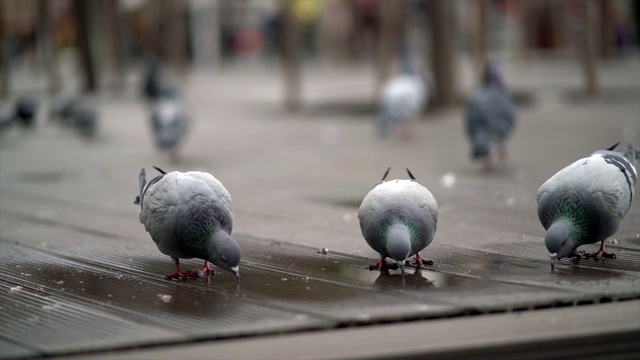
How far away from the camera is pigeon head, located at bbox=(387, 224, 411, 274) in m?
5.03

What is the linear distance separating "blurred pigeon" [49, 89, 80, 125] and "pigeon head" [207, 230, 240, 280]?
11.8 m

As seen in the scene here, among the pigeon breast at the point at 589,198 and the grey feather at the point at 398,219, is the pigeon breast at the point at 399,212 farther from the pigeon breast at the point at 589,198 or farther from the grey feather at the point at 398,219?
the pigeon breast at the point at 589,198

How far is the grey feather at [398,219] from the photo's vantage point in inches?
199

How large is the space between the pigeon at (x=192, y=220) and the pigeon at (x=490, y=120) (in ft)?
17.2

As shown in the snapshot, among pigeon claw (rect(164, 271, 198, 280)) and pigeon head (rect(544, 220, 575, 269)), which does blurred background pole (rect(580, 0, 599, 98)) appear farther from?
pigeon claw (rect(164, 271, 198, 280))

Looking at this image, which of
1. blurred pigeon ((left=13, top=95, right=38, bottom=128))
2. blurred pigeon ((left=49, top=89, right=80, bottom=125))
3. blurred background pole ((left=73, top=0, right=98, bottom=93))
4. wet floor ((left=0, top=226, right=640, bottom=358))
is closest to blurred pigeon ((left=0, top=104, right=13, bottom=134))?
blurred pigeon ((left=13, top=95, right=38, bottom=128))

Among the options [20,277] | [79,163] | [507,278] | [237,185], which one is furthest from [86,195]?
[507,278]

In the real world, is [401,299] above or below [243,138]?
below

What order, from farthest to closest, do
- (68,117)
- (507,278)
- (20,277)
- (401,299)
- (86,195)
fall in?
(68,117)
(86,195)
(20,277)
(507,278)
(401,299)

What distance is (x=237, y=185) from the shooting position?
994 cm

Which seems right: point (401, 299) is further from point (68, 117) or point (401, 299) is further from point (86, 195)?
point (68, 117)

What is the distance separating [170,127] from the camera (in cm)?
1233

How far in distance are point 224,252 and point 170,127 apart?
7.40 metres

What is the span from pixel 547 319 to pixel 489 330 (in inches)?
11.5
